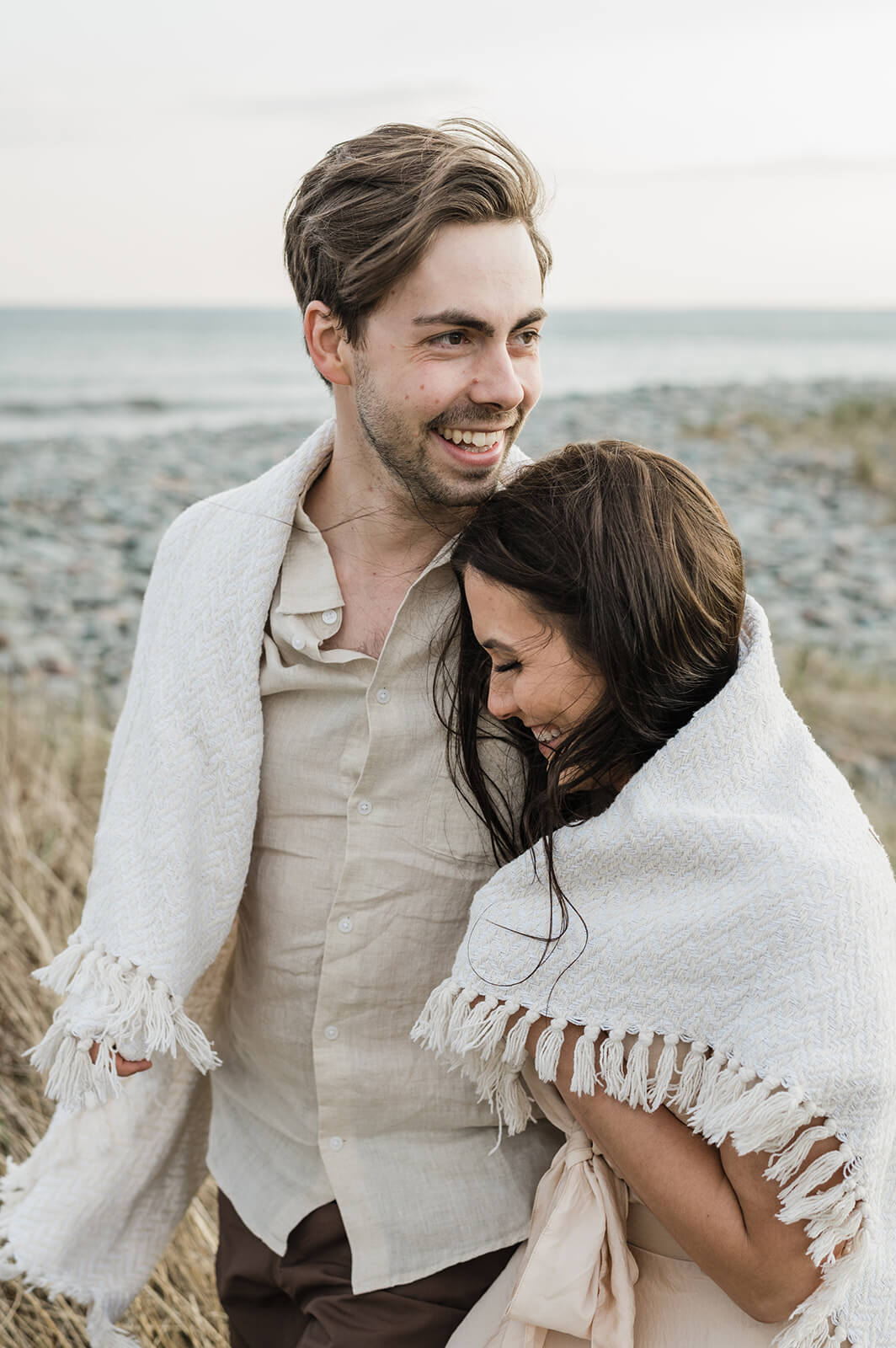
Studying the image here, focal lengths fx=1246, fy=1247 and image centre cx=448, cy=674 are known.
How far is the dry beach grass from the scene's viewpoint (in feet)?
8.98

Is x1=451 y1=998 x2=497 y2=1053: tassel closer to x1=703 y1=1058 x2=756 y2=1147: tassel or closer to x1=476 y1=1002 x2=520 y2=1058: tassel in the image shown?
x1=476 y1=1002 x2=520 y2=1058: tassel

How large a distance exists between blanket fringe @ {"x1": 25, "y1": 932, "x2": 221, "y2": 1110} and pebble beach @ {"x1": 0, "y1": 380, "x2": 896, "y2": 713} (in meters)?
4.18

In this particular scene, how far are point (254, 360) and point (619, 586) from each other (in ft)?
88.6

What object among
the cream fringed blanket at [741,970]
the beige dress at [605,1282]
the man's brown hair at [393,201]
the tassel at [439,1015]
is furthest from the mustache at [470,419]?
the beige dress at [605,1282]

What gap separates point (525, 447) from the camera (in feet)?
20.0

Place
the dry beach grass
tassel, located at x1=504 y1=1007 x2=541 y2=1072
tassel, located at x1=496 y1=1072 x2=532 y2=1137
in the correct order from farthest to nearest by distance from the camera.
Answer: the dry beach grass, tassel, located at x1=496 y1=1072 x2=532 y2=1137, tassel, located at x1=504 y1=1007 x2=541 y2=1072

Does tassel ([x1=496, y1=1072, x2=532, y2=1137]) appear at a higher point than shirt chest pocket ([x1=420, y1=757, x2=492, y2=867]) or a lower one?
lower

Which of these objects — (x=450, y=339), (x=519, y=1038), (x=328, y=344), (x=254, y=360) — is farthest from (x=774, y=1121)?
(x=254, y=360)

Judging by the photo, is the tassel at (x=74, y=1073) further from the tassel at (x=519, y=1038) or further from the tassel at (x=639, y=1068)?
the tassel at (x=639, y=1068)

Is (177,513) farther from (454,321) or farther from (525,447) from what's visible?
(454,321)

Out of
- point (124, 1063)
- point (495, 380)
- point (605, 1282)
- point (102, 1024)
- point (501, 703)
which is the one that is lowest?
point (605, 1282)

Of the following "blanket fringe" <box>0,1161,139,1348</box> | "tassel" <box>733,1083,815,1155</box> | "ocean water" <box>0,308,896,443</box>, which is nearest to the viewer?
"tassel" <box>733,1083,815,1155</box>

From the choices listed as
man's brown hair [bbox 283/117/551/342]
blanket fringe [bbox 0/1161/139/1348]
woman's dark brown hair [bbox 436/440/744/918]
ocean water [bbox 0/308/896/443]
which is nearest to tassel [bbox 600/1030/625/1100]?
woman's dark brown hair [bbox 436/440/744/918]

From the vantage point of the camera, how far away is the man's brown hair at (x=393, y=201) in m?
1.93
